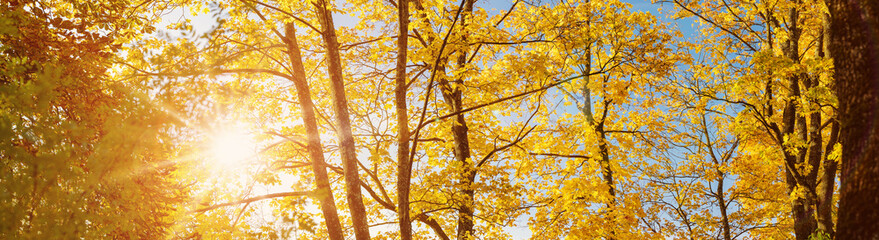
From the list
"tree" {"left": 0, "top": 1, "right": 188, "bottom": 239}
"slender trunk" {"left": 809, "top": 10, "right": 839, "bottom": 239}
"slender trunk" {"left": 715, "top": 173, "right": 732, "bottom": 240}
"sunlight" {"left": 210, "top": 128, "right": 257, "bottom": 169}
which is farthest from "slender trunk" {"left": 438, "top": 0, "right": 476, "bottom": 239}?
"slender trunk" {"left": 715, "top": 173, "right": 732, "bottom": 240}

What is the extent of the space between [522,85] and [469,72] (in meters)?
1.08

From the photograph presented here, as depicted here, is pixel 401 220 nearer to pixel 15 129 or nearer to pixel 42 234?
pixel 42 234

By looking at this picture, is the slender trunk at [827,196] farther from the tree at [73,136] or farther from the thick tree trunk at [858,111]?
the tree at [73,136]

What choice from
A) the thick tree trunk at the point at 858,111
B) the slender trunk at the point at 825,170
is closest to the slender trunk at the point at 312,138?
the thick tree trunk at the point at 858,111

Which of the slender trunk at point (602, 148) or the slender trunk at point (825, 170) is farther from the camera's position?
the slender trunk at point (602, 148)

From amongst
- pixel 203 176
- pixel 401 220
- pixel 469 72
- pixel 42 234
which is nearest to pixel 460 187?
pixel 469 72

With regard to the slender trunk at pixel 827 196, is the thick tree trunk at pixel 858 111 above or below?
below

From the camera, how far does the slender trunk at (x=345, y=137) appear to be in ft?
23.3

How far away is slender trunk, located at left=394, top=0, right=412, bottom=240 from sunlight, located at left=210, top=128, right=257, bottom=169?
255 centimetres

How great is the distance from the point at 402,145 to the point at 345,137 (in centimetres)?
121

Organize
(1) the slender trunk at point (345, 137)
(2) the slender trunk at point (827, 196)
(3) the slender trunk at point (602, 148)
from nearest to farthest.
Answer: (1) the slender trunk at point (345, 137) → (2) the slender trunk at point (827, 196) → (3) the slender trunk at point (602, 148)

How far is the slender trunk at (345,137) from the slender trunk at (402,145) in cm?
79

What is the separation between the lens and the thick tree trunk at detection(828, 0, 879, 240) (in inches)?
114

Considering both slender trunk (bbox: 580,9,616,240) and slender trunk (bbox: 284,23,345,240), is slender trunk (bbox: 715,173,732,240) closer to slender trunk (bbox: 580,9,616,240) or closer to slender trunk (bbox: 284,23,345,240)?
slender trunk (bbox: 580,9,616,240)
